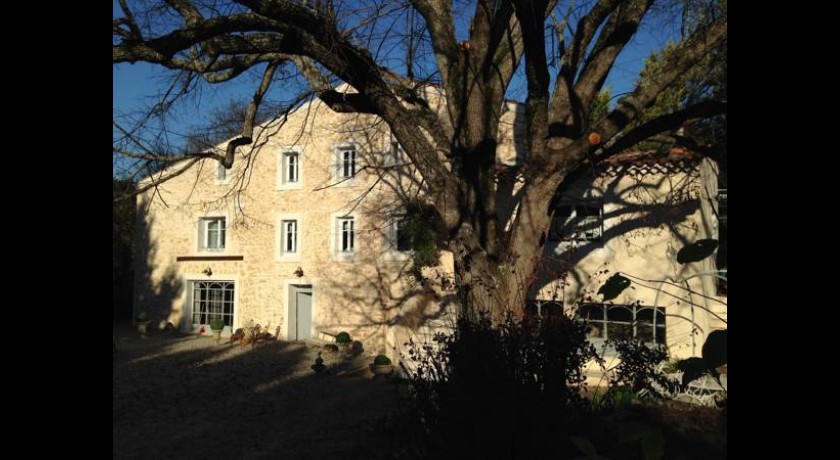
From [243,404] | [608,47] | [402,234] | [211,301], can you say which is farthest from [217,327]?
[608,47]

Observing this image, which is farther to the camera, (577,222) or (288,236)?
(288,236)

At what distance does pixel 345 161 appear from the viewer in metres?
14.7

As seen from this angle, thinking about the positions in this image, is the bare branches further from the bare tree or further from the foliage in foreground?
the foliage in foreground

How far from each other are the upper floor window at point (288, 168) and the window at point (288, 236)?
109 cm

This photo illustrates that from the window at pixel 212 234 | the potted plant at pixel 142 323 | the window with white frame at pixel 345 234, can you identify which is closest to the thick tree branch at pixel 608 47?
the window with white frame at pixel 345 234

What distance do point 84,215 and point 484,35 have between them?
666cm

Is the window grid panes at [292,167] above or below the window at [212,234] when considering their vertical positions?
above

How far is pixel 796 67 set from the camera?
1192 millimetres

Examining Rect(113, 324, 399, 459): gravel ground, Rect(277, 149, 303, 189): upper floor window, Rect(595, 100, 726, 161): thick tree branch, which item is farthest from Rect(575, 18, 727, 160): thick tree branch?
Rect(277, 149, 303, 189): upper floor window

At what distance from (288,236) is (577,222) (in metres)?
8.63

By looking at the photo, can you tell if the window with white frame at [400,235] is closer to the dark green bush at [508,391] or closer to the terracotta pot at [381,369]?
the terracotta pot at [381,369]

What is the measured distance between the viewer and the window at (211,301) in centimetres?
1655

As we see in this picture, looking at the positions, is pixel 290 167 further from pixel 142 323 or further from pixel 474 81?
pixel 474 81

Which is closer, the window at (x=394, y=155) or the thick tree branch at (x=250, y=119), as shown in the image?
the thick tree branch at (x=250, y=119)
